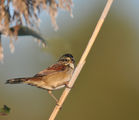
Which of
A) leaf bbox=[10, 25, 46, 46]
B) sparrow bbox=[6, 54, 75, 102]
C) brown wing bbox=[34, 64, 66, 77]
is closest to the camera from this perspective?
leaf bbox=[10, 25, 46, 46]

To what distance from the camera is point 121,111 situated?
466 cm

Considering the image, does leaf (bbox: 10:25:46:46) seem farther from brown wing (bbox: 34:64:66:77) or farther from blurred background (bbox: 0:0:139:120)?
blurred background (bbox: 0:0:139:120)

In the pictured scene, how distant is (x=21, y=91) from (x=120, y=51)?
4.42 ft

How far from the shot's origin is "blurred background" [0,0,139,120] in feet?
15.3

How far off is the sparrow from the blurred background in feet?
5.71

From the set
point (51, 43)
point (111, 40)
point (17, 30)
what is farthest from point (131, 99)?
point (17, 30)

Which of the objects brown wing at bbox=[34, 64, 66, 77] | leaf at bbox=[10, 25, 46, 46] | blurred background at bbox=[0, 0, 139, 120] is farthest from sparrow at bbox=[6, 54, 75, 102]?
blurred background at bbox=[0, 0, 139, 120]

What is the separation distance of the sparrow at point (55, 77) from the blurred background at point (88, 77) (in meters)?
1.74

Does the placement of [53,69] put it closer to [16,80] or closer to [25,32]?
[16,80]

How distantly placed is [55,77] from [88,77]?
2254 mm

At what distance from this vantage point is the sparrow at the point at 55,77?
2473 mm

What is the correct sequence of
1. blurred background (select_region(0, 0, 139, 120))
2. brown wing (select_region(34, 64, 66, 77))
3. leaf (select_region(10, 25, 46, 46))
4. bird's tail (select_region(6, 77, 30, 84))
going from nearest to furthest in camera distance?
leaf (select_region(10, 25, 46, 46))
bird's tail (select_region(6, 77, 30, 84))
brown wing (select_region(34, 64, 66, 77))
blurred background (select_region(0, 0, 139, 120))

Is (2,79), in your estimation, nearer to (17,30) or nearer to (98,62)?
(98,62)

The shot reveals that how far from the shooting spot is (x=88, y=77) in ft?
15.8
